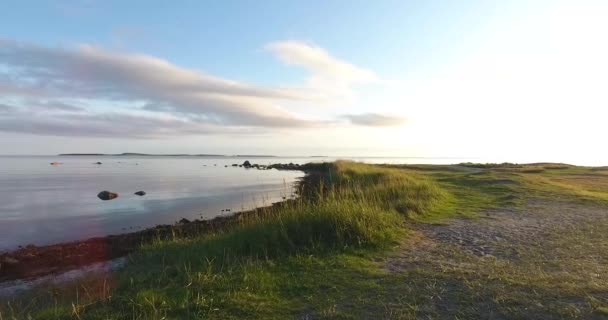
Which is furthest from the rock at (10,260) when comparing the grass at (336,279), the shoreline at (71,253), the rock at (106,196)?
the rock at (106,196)

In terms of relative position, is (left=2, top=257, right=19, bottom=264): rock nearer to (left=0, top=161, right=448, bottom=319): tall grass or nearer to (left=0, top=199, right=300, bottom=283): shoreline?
(left=0, top=199, right=300, bottom=283): shoreline

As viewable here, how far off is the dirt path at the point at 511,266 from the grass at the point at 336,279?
0.09 feet

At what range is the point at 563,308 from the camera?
559 cm

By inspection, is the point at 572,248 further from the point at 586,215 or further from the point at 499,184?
the point at 499,184

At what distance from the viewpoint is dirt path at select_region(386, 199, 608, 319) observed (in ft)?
Answer: 18.8

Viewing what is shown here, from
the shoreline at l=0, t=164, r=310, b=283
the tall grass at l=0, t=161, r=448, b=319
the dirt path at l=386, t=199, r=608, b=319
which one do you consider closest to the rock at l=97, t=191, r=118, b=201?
the shoreline at l=0, t=164, r=310, b=283

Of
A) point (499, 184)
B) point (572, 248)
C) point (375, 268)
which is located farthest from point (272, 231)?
point (499, 184)

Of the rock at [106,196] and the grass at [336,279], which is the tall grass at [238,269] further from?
the rock at [106,196]

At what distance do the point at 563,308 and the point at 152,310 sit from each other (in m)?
5.52

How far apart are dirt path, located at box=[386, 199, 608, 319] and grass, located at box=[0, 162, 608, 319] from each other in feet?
0.09

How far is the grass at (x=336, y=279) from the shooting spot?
5.69m

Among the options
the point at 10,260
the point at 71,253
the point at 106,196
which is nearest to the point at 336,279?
the point at 71,253

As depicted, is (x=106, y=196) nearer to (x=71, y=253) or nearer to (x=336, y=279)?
(x=71, y=253)

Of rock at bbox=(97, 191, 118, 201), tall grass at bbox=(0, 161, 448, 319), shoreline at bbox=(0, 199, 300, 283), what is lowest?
shoreline at bbox=(0, 199, 300, 283)
